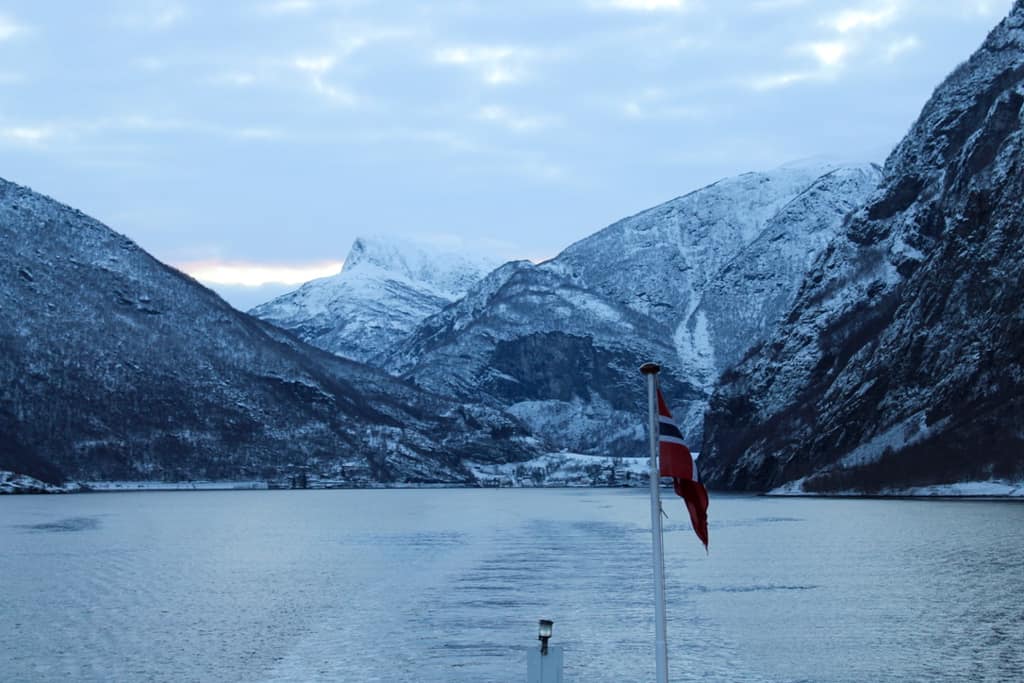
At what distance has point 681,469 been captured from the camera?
3156 cm

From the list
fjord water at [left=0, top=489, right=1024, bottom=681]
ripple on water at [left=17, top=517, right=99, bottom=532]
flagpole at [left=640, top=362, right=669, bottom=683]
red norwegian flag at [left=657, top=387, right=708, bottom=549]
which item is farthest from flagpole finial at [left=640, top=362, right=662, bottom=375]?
ripple on water at [left=17, top=517, right=99, bottom=532]

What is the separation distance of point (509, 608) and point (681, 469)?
44299 millimetres

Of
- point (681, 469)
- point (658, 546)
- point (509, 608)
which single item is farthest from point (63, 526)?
point (681, 469)

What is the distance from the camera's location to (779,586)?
3361 inches

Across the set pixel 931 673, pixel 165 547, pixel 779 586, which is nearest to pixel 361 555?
pixel 165 547

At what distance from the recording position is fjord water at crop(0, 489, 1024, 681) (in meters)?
54.8

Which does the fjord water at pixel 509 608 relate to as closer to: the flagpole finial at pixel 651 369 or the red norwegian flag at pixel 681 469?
the red norwegian flag at pixel 681 469

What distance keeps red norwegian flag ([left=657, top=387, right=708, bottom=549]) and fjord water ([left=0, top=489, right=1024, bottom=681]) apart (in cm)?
2130

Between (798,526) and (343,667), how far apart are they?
111 m

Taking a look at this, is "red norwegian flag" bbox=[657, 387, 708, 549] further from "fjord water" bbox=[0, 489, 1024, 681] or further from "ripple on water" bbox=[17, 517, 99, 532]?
"ripple on water" bbox=[17, 517, 99, 532]

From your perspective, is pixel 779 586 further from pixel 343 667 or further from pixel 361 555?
pixel 361 555

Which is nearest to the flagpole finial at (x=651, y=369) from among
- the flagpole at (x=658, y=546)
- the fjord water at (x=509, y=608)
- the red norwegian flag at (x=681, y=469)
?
the flagpole at (x=658, y=546)

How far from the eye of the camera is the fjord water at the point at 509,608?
2157 inches

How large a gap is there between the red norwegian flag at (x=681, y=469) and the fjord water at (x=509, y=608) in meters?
21.3
